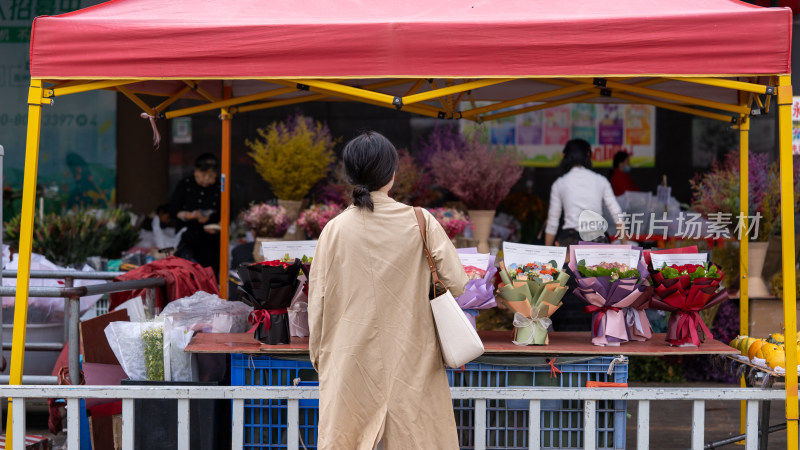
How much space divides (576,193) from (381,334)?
3462 mm

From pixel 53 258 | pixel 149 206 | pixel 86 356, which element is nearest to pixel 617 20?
pixel 86 356

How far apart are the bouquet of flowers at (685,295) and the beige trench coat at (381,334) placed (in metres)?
1.41

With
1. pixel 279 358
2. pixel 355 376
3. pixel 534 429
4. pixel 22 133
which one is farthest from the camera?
pixel 22 133

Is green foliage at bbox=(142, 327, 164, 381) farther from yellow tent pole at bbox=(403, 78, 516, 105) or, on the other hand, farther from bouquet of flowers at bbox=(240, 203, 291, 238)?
bouquet of flowers at bbox=(240, 203, 291, 238)

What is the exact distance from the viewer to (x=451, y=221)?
246 inches

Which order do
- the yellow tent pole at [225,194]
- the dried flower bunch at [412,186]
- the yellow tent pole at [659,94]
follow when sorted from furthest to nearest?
the dried flower bunch at [412,186] → the yellow tent pole at [225,194] → the yellow tent pole at [659,94]

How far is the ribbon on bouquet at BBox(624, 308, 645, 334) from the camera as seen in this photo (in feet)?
13.7

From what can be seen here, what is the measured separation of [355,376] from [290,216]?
382 centimetres

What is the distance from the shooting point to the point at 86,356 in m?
4.32

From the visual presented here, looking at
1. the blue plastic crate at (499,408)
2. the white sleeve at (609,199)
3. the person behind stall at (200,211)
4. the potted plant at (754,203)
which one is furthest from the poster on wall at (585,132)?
the blue plastic crate at (499,408)

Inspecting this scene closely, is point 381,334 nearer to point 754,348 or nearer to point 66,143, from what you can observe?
point 754,348

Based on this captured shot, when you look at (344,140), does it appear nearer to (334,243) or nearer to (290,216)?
(290,216)

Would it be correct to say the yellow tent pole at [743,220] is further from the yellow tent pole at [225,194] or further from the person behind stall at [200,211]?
the person behind stall at [200,211]

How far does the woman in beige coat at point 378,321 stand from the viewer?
3.11 meters
